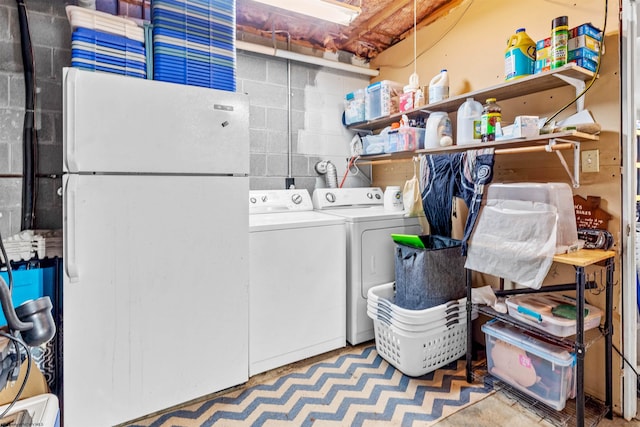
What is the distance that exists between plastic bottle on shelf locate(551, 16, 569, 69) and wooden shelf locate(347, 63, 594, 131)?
57 millimetres

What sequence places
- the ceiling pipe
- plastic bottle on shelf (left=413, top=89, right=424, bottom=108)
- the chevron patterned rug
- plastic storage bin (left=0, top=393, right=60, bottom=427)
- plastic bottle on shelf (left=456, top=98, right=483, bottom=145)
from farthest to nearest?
1. the ceiling pipe
2. plastic bottle on shelf (left=413, top=89, right=424, bottom=108)
3. plastic bottle on shelf (left=456, top=98, right=483, bottom=145)
4. the chevron patterned rug
5. plastic storage bin (left=0, top=393, right=60, bottom=427)

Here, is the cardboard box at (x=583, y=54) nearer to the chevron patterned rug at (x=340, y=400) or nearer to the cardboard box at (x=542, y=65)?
the cardboard box at (x=542, y=65)

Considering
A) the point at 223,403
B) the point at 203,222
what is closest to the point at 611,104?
the point at 203,222

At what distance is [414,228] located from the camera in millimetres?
2537

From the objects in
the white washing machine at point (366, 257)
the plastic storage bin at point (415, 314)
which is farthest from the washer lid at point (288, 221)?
the plastic storage bin at point (415, 314)

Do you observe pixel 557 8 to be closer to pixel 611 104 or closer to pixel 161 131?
pixel 611 104

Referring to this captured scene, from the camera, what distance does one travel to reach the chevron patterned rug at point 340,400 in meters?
1.69

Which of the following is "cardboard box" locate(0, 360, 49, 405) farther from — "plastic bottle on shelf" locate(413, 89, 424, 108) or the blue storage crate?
"plastic bottle on shelf" locate(413, 89, 424, 108)

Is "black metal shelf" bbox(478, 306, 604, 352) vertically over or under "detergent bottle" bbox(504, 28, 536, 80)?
under

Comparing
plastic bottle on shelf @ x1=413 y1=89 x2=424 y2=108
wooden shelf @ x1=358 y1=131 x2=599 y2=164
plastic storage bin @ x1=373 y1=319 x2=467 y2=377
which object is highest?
plastic bottle on shelf @ x1=413 y1=89 x2=424 y2=108

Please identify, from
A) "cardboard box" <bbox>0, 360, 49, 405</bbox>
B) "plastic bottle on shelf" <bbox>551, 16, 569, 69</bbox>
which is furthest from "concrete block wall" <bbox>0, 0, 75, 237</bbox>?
"plastic bottle on shelf" <bbox>551, 16, 569, 69</bbox>

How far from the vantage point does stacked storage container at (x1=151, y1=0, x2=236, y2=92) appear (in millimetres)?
1745

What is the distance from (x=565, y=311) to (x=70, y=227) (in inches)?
90.1

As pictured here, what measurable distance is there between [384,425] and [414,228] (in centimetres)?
132
